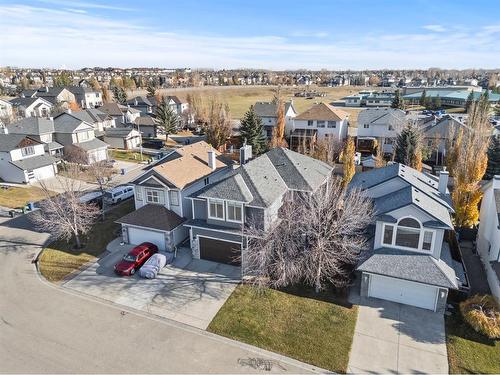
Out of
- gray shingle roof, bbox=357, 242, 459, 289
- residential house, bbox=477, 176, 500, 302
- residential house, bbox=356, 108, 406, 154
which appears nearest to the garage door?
gray shingle roof, bbox=357, 242, 459, 289

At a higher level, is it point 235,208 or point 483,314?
point 235,208

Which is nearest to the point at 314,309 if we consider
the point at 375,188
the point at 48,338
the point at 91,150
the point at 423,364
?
the point at 423,364

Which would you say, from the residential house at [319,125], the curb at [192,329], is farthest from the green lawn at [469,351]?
the residential house at [319,125]

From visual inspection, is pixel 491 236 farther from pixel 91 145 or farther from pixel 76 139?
pixel 76 139

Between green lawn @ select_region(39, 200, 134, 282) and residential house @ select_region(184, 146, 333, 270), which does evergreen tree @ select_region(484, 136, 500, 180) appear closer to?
residential house @ select_region(184, 146, 333, 270)

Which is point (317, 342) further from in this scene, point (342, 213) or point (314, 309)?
point (342, 213)

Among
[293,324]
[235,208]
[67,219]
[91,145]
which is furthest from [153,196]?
[91,145]

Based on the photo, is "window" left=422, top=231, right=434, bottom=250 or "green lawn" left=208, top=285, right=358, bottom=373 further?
"window" left=422, top=231, right=434, bottom=250

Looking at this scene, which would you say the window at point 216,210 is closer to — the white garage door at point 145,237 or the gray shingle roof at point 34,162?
the white garage door at point 145,237
